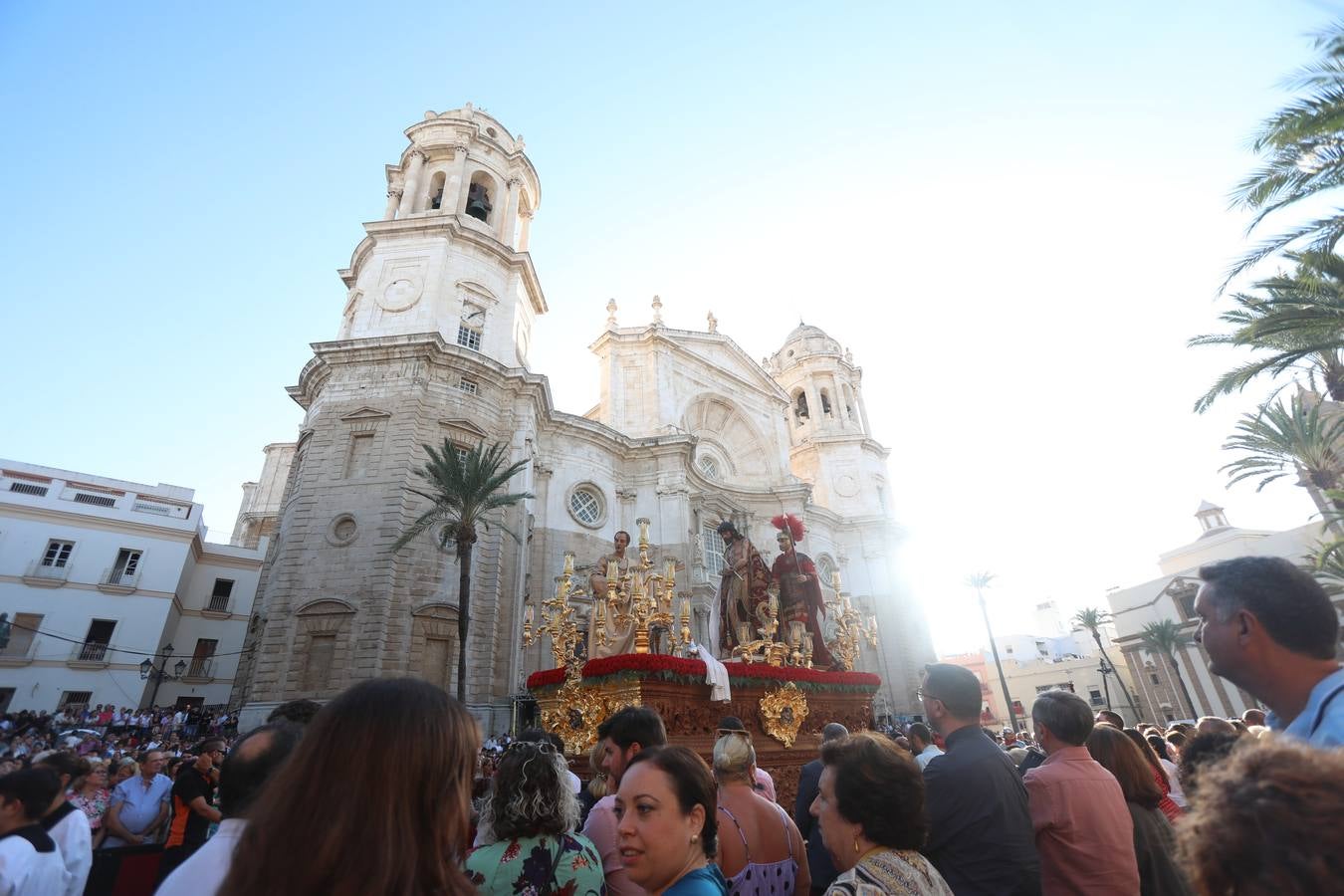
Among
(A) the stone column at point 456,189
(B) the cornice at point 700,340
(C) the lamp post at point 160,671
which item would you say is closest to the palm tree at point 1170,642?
(B) the cornice at point 700,340

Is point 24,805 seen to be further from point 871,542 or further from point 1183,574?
point 1183,574

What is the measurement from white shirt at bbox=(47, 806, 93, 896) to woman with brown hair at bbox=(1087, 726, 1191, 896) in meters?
6.61

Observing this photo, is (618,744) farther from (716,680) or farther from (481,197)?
(481,197)

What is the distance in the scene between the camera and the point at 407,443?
71.2 feet

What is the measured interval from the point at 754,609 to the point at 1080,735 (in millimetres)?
8484

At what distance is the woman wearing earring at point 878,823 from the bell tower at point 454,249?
23.6 meters

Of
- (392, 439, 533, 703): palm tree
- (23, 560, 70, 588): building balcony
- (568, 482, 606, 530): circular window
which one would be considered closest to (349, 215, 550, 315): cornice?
(568, 482, 606, 530): circular window

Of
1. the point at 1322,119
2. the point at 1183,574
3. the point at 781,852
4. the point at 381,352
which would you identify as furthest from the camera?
the point at 1183,574

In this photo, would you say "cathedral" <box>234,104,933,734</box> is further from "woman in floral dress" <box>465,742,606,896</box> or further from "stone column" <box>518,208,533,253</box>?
"woman in floral dress" <box>465,742,606,896</box>

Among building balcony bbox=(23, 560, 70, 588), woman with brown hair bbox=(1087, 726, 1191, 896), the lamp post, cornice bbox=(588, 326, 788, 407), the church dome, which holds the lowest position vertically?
woman with brown hair bbox=(1087, 726, 1191, 896)

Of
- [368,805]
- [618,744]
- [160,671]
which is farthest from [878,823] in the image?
[160,671]

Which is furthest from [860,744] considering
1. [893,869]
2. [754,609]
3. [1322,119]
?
[1322,119]

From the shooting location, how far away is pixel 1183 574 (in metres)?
40.4

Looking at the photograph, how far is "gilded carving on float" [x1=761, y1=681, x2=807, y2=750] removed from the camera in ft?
33.4
